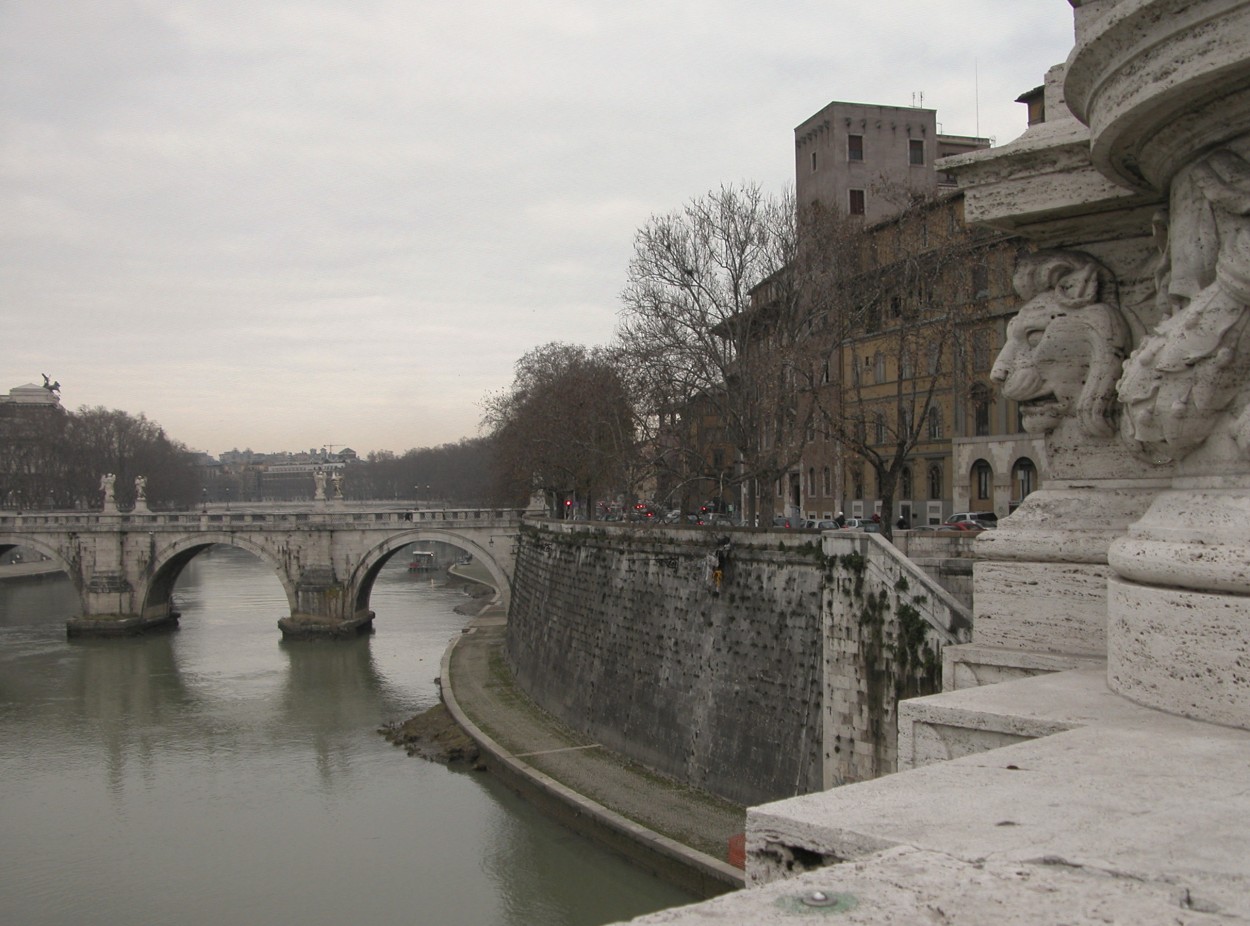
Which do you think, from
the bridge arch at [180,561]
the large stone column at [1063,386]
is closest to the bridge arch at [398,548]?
the bridge arch at [180,561]

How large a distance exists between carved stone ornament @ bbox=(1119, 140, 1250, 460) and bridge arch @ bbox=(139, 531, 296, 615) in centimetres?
3410

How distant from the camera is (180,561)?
37000mm

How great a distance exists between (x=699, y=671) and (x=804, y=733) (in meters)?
2.59

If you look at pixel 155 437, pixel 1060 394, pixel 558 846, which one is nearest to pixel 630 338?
pixel 558 846

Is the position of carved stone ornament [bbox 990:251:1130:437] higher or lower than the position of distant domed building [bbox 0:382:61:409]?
lower

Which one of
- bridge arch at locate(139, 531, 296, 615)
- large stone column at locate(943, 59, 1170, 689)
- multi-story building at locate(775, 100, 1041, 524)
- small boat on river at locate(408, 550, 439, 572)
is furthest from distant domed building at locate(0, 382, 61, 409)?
large stone column at locate(943, 59, 1170, 689)

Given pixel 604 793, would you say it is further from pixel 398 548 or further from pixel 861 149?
pixel 861 149

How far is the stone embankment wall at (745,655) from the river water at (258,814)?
1917 mm

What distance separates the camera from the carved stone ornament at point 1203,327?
119 inches

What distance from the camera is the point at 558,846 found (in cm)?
1417

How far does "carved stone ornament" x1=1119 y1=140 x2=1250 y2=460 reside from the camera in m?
3.02

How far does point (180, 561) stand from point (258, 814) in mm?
23052

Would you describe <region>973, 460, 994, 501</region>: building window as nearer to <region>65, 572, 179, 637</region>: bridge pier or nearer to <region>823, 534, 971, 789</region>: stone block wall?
<region>823, 534, 971, 789</region>: stone block wall

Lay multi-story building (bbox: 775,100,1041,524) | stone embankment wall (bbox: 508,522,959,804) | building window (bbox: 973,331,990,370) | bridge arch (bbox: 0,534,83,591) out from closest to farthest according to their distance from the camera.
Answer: stone embankment wall (bbox: 508,522,959,804) → multi-story building (bbox: 775,100,1041,524) → building window (bbox: 973,331,990,370) → bridge arch (bbox: 0,534,83,591)
